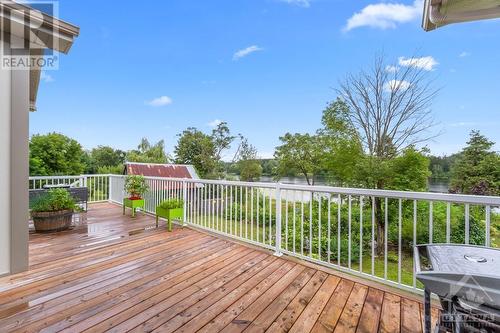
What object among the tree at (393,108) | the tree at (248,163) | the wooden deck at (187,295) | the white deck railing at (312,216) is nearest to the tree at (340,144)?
the tree at (393,108)

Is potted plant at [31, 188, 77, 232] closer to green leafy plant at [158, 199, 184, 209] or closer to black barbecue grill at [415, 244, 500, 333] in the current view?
green leafy plant at [158, 199, 184, 209]

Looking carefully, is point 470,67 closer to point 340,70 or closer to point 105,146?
point 340,70

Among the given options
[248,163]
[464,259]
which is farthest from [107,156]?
[464,259]

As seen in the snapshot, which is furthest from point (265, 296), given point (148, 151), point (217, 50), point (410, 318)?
Answer: point (148, 151)

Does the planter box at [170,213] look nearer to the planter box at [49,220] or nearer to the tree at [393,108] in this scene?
the planter box at [49,220]

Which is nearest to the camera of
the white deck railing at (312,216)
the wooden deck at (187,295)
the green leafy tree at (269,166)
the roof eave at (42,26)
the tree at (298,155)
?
the roof eave at (42,26)

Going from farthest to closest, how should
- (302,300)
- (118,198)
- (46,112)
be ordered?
(46,112) → (118,198) → (302,300)

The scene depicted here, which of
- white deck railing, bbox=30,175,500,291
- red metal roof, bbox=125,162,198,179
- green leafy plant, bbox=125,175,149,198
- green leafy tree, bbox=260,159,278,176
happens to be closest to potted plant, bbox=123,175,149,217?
green leafy plant, bbox=125,175,149,198

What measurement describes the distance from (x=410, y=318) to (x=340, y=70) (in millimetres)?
7607

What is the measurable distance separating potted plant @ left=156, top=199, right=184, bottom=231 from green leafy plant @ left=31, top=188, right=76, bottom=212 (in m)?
1.66

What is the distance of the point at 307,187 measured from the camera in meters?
2.79

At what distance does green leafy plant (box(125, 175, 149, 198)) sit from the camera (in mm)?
5324

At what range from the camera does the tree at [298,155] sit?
38.9 ft

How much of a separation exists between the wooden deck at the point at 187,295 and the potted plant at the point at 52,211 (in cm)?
95
